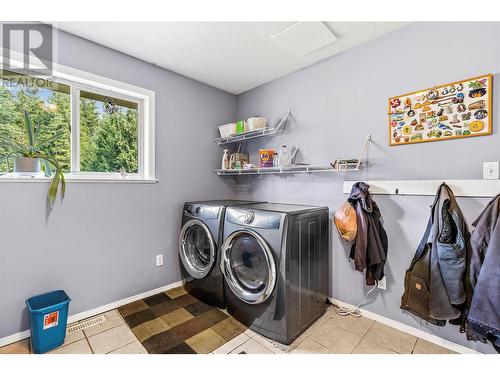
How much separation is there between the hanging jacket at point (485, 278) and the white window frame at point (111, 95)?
8.08ft

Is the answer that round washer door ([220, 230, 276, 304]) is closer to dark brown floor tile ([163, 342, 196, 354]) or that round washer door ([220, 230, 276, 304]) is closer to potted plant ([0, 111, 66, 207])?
dark brown floor tile ([163, 342, 196, 354])

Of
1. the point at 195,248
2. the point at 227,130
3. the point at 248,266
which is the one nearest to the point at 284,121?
the point at 227,130

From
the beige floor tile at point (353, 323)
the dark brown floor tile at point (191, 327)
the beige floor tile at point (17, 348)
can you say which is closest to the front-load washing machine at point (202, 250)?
the dark brown floor tile at point (191, 327)

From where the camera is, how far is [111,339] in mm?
1650

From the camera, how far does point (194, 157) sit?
2666 mm

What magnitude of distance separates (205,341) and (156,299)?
32.5 inches

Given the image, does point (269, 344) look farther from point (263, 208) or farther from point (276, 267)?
point (263, 208)

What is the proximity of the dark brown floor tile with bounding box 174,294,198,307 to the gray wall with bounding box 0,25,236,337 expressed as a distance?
27 centimetres

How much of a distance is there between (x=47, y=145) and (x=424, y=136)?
2856 millimetres

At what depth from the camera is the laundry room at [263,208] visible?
1.47 metres

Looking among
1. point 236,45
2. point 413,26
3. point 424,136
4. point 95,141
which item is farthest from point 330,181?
point 95,141

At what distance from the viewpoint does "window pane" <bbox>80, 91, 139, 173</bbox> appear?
205 cm

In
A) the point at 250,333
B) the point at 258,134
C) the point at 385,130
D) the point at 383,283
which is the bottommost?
the point at 250,333

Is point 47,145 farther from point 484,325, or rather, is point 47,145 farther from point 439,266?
point 484,325
